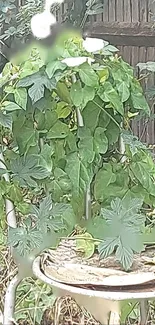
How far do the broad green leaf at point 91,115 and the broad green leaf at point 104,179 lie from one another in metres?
0.08

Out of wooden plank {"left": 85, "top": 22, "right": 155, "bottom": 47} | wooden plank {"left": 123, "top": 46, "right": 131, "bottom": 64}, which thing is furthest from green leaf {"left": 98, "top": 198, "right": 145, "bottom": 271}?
wooden plank {"left": 123, "top": 46, "right": 131, "bottom": 64}

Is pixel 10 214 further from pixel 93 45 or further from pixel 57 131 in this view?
pixel 93 45

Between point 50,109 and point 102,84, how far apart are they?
103 millimetres

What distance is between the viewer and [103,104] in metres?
1.08

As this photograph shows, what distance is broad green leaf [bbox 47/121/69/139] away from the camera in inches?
42.4

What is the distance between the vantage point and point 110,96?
104 cm

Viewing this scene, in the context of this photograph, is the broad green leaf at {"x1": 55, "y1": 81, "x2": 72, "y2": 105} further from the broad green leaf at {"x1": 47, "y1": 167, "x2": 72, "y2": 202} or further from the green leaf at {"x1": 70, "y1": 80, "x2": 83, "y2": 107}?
the broad green leaf at {"x1": 47, "y1": 167, "x2": 72, "y2": 202}

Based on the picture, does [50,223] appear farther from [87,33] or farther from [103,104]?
[87,33]

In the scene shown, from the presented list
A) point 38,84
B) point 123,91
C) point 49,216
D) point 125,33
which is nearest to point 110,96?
point 123,91

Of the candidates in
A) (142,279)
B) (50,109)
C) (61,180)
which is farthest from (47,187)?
(142,279)

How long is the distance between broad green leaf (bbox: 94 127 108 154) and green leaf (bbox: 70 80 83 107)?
8cm

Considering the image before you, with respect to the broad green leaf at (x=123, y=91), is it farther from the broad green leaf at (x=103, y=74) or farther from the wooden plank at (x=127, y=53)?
the wooden plank at (x=127, y=53)

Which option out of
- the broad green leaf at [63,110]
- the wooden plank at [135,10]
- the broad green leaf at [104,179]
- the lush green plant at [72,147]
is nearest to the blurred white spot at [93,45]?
the lush green plant at [72,147]

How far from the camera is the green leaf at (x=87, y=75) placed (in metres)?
1.02
